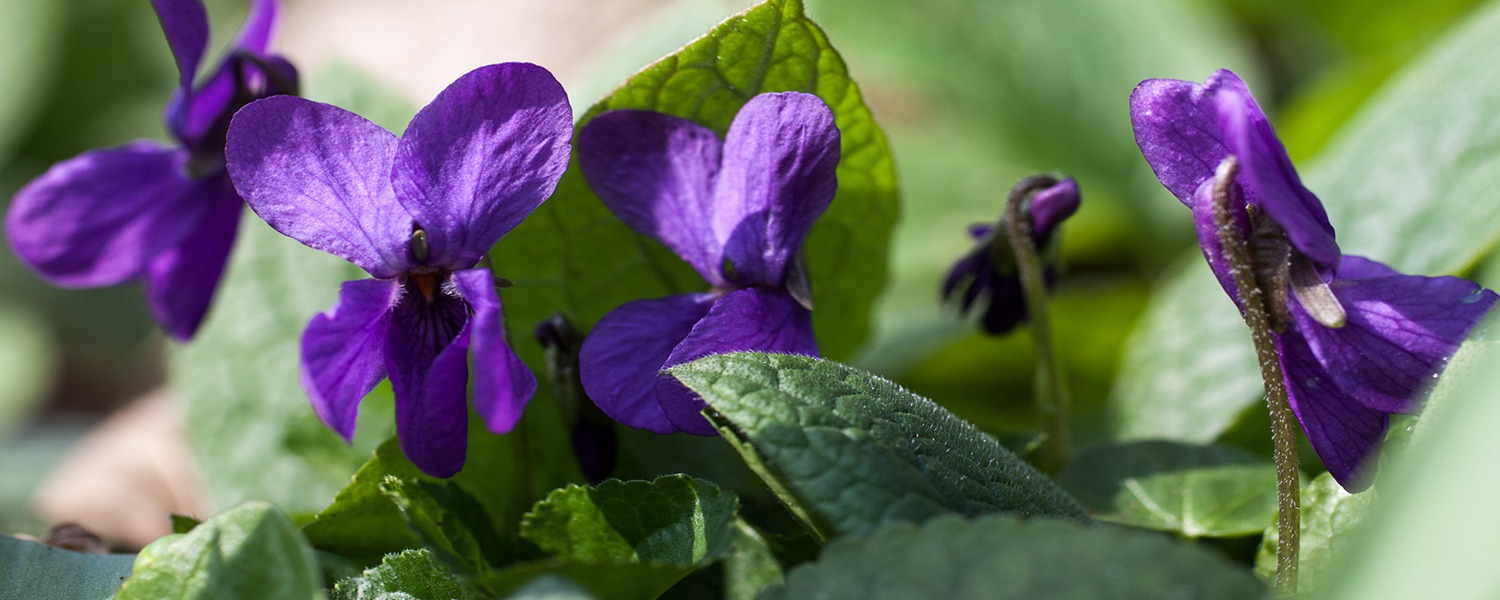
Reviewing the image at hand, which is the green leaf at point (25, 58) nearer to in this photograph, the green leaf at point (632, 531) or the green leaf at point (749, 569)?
the green leaf at point (632, 531)

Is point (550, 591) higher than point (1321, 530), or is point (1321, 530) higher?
point (550, 591)

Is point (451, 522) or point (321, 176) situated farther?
point (451, 522)

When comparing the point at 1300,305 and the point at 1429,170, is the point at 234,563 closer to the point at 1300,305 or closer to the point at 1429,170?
the point at 1300,305

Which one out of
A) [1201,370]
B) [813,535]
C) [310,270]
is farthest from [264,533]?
[1201,370]

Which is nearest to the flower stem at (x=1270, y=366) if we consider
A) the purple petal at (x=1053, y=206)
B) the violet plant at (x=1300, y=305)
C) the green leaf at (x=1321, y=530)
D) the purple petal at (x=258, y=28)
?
the violet plant at (x=1300, y=305)

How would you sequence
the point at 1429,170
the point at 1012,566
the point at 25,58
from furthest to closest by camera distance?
1. the point at 25,58
2. the point at 1429,170
3. the point at 1012,566

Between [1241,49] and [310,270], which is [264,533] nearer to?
[310,270]

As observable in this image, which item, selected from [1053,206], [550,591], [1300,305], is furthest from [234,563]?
[1053,206]

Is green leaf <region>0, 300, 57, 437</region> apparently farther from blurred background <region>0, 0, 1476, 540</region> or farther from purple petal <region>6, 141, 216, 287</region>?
purple petal <region>6, 141, 216, 287</region>
